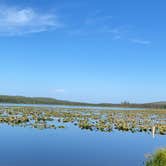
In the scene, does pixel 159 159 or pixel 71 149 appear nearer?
pixel 159 159

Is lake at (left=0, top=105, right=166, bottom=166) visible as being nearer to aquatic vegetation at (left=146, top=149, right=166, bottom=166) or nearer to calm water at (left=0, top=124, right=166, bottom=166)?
calm water at (left=0, top=124, right=166, bottom=166)

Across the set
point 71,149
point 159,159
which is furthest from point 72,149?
point 159,159

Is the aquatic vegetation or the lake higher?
the aquatic vegetation

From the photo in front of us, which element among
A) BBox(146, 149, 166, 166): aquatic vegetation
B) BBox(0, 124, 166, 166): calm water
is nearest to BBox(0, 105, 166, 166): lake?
BBox(0, 124, 166, 166): calm water

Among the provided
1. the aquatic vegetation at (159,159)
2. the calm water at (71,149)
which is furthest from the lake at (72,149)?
the aquatic vegetation at (159,159)

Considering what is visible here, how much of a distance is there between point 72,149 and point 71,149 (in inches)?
2.2

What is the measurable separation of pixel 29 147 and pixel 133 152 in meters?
5.50

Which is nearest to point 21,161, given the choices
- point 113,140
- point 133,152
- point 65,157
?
point 65,157

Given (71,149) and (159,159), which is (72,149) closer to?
(71,149)

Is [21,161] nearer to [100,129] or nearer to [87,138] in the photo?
[87,138]

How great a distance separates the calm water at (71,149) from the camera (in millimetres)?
17844

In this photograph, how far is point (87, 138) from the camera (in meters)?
26.8

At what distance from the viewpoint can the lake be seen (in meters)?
17.8

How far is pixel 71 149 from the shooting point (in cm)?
2166
